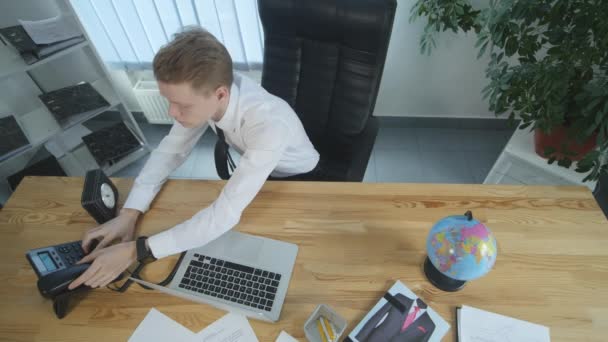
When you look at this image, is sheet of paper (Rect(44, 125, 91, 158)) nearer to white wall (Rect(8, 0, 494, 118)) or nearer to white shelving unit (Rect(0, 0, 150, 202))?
white shelving unit (Rect(0, 0, 150, 202))

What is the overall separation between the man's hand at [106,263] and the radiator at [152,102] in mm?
1472

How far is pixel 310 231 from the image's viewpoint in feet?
3.10

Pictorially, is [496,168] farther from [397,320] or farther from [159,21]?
[159,21]

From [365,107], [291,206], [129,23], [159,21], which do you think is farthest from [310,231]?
[129,23]

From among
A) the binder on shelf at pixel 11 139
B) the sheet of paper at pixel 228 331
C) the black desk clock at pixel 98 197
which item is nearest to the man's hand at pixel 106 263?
the black desk clock at pixel 98 197

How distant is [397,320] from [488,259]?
259mm

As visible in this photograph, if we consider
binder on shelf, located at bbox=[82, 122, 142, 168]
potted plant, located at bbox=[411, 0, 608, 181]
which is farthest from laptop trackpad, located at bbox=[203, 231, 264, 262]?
binder on shelf, located at bbox=[82, 122, 142, 168]

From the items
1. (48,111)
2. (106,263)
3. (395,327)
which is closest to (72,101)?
(48,111)

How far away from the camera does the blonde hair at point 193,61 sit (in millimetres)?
826

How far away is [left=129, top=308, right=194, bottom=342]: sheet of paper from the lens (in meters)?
0.76

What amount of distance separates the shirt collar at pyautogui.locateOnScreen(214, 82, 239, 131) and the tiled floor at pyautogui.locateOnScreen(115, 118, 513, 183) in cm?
117

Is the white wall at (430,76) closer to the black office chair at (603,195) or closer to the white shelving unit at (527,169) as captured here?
the white shelving unit at (527,169)

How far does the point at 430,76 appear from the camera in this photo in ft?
6.79

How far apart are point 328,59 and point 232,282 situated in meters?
0.86
